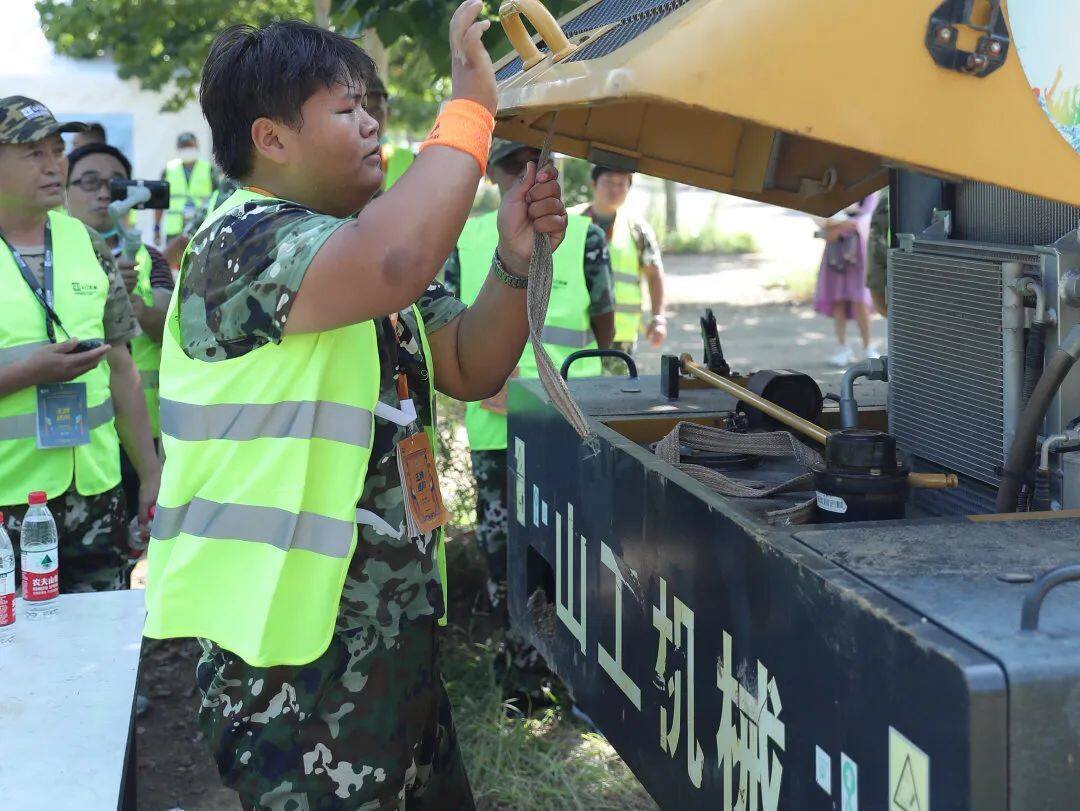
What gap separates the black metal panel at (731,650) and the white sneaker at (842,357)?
7929 millimetres

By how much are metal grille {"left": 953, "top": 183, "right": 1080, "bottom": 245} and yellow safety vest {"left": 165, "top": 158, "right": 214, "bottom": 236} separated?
9153 millimetres

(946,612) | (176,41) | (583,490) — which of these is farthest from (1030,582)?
(176,41)

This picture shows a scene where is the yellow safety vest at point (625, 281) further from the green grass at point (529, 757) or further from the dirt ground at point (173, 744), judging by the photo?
the dirt ground at point (173, 744)

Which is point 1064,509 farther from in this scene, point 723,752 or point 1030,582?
point 723,752

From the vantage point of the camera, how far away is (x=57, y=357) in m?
Result: 3.52

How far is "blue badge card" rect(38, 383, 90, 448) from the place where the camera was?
364cm

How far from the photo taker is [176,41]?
12.5 metres

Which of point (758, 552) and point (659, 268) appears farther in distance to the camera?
point (659, 268)

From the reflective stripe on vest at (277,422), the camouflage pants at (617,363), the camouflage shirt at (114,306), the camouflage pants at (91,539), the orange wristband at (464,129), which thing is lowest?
the camouflage pants at (91,539)

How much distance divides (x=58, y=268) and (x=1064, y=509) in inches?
115

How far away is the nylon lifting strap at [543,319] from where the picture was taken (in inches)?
83.7

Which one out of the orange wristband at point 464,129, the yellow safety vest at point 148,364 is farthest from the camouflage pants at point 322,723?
the yellow safety vest at point 148,364

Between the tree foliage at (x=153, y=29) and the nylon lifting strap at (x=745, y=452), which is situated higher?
the tree foliage at (x=153, y=29)

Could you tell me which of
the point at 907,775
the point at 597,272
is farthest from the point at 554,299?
the point at 907,775
